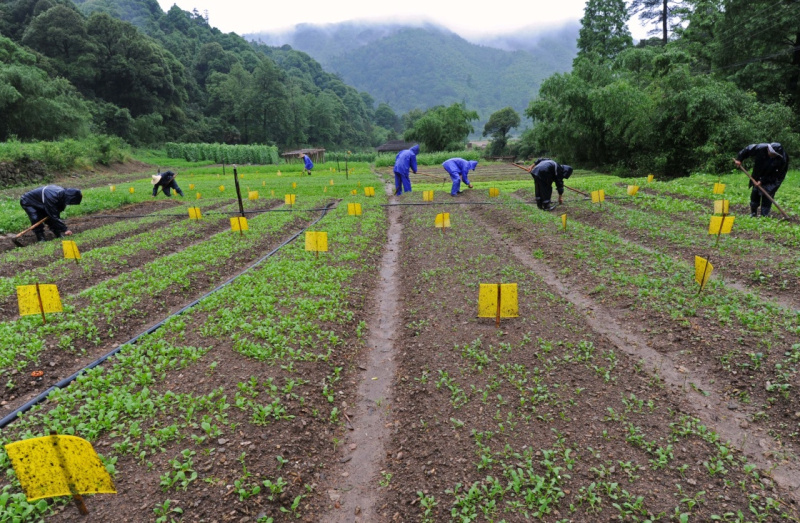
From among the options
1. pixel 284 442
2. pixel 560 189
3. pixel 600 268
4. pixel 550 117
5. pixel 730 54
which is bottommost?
pixel 284 442

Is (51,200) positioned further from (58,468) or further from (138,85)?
(138,85)

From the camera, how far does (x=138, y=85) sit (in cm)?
6412

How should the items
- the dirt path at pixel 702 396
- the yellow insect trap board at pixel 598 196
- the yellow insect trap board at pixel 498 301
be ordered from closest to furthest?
the dirt path at pixel 702 396 < the yellow insect trap board at pixel 498 301 < the yellow insect trap board at pixel 598 196

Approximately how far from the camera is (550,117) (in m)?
33.2

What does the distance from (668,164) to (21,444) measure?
3089 centimetres

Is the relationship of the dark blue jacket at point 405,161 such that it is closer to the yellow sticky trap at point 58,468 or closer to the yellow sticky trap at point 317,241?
the yellow sticky trap at point 317,241

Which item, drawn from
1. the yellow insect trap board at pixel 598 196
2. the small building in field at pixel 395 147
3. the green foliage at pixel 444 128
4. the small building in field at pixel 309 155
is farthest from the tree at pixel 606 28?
the yellow insect trap board at pixel 598 196

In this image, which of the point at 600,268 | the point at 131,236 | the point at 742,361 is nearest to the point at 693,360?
the point at 742,361

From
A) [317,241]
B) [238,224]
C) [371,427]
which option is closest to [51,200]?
[238,224]

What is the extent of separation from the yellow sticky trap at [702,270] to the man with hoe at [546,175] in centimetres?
695

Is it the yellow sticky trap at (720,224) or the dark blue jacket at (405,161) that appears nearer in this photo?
the yellow sticky trap at (720,224)

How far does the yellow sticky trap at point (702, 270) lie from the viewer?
6.20 m

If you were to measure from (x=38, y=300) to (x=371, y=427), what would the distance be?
5.59 metres

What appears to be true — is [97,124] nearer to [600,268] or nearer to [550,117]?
[550,117]
